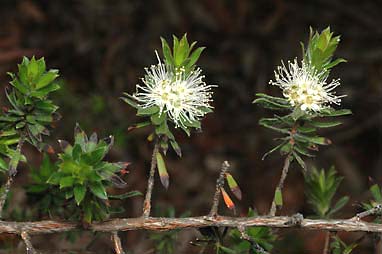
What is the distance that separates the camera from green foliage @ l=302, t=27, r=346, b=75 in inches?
63.0

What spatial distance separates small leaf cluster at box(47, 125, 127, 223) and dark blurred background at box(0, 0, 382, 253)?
1.79 metres

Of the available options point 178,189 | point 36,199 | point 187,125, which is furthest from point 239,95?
point 187,125

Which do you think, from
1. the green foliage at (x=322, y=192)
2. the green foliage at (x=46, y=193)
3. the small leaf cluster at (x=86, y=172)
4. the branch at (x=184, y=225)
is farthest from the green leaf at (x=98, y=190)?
the green foliage at (x=322, y=192)

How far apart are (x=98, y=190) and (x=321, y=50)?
629 mm

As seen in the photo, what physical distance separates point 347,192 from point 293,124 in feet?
6.05

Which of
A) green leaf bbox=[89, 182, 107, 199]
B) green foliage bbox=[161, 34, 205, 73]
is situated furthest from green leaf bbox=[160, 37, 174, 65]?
green leaf bbox=[89, 182, 107, 199]

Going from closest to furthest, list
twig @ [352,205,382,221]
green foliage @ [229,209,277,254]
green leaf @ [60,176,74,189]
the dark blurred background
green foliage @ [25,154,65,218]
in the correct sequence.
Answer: green leaf @ [60,176,74,189]
twig @ [352,205,382,221]
green foliage @ [229,209,277,254]
green foliage @ [25,154,65,218]
the dark blurred background

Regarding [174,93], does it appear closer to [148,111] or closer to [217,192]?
[148,111]

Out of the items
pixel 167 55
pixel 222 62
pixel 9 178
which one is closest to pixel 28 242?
pixel 9 178

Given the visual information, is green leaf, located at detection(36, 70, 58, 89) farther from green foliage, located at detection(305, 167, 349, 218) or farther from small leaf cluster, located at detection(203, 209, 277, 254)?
green foliage, located at detection(305, 167, 349, 218)

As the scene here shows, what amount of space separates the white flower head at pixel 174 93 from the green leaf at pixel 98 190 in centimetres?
22

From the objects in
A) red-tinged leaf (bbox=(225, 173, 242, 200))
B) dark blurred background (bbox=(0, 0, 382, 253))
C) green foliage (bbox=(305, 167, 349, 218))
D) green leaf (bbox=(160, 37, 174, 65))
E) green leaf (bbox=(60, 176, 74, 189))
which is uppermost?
dark blurred background (bbox=(0, 0, 382, 253))

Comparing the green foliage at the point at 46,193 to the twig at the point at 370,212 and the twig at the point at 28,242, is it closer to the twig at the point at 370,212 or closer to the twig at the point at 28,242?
the twig at the point at 28,242

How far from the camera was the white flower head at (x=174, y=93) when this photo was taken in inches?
62.7
